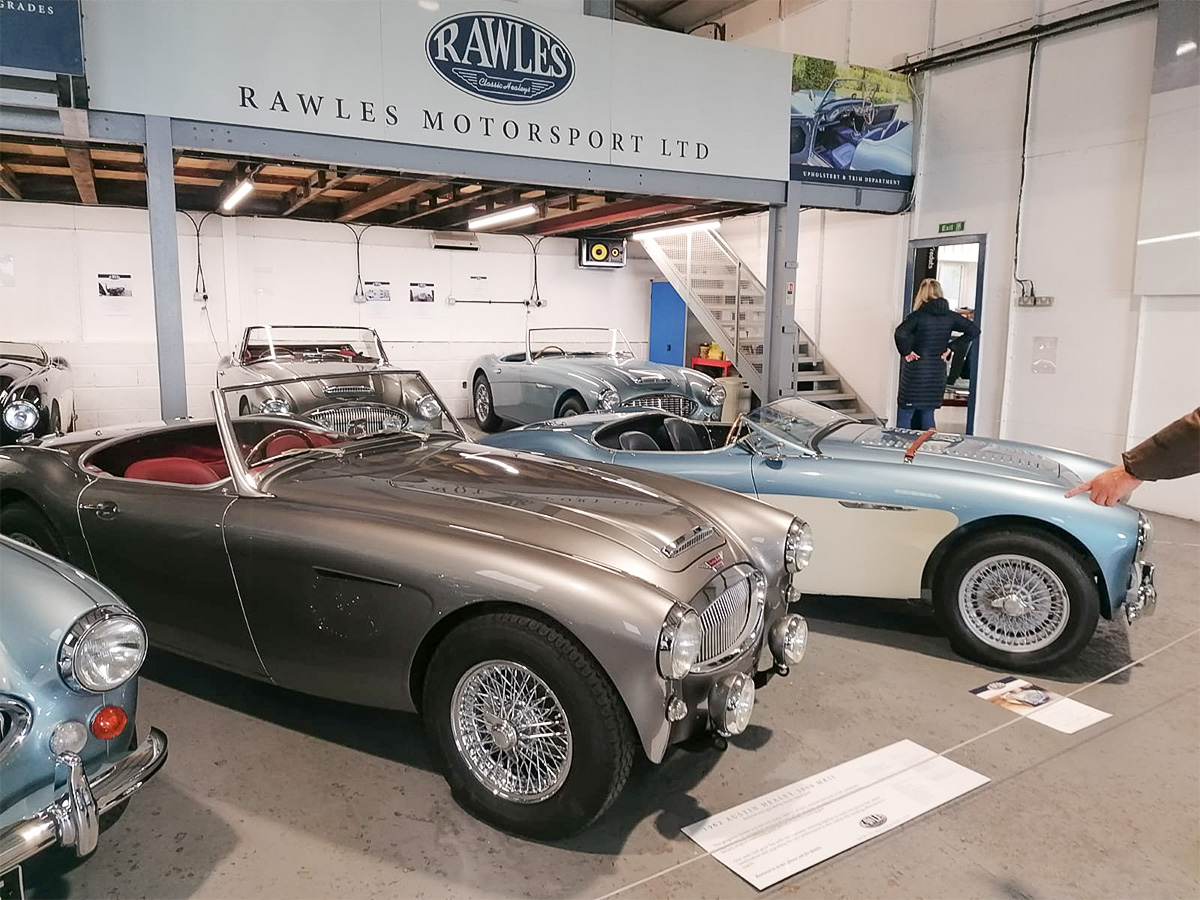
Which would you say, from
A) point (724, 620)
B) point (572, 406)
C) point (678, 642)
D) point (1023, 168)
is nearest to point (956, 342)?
point (1023, 168)

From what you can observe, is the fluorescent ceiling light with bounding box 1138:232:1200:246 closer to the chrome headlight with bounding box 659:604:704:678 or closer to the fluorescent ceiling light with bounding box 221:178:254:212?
the chrome headlight with bounding box 659:604:704:678

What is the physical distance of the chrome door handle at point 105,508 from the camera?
3111 mm

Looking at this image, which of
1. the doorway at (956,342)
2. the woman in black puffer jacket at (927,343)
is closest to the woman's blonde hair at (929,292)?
the woman in black puffer jacket at (927,343)

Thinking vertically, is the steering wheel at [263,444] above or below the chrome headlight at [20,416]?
above

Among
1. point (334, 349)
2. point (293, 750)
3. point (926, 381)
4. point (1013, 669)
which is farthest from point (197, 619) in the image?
point (334, 349)

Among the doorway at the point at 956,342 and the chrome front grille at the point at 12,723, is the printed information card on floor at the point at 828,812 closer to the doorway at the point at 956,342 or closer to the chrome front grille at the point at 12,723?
the chrome front grille at the point at 12,723

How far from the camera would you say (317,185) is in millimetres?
8039

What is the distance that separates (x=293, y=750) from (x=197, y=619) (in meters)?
0.59

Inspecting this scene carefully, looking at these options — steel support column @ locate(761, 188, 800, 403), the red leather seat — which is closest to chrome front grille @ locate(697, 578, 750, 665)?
the red leather seat

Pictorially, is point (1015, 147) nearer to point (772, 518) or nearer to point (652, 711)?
point (772, 518)

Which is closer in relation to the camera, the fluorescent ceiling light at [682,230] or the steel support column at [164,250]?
the steel support column at [164,250]

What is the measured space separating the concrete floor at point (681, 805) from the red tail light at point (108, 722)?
0.55 m

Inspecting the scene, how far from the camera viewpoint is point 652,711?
7.13 feet

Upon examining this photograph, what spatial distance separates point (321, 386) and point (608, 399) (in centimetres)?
290
